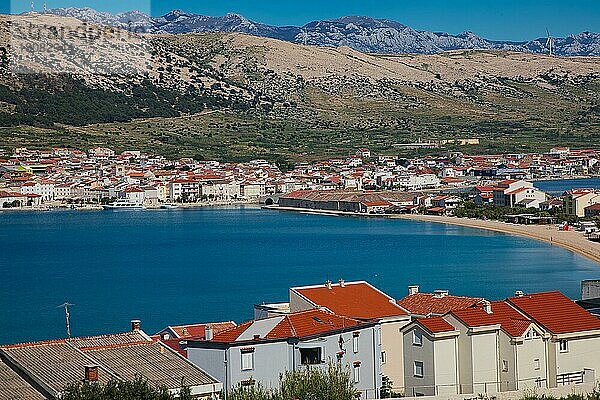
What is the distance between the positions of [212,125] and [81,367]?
42230mm

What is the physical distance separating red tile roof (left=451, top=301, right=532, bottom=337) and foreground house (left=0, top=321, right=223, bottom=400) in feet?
5.68

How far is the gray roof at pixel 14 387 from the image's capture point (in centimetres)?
411

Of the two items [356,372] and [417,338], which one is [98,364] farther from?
[417,338]

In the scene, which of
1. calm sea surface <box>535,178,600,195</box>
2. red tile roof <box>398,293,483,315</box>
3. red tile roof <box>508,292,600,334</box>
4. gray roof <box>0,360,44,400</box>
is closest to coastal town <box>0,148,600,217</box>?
calm sea surface <box>535,178,600,195</box>

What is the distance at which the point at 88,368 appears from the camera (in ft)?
14.0

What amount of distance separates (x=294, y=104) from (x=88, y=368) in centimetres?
4711

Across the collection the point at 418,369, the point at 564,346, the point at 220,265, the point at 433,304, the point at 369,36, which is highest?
the point at 369,36

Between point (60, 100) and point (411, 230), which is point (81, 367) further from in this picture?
point (60, 100)

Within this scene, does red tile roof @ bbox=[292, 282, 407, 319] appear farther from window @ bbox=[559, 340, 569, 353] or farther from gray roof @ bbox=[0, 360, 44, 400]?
gray roof @ bbox=[0, 360, 44, 400]

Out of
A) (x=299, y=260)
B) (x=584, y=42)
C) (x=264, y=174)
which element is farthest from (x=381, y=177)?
(x=584, y=42)

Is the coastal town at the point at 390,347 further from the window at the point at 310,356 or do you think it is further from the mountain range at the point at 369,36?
the mountain range at the point at 369,36

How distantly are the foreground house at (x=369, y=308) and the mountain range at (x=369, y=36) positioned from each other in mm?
101612

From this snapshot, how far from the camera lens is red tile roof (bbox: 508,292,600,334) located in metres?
6.02

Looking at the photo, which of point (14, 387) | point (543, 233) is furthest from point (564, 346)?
point (543, 233)
